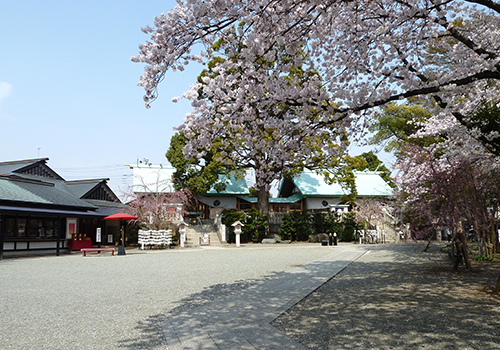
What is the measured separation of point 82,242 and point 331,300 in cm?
2133

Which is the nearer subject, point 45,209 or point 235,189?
point 45,209

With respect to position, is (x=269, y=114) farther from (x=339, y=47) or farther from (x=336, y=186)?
(x=336, y=186)

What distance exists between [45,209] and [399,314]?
2033 cm

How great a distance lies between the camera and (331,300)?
6809 mm

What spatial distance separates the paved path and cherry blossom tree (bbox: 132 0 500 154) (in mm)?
3597

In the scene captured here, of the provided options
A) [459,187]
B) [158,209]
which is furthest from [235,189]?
[459,187]

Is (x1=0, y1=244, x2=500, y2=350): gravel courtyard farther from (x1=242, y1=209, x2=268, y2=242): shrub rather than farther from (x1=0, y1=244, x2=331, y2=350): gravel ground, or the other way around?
(x1=242, y1=209, x2=268, y2=242): shrub

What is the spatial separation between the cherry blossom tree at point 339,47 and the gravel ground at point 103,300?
3.66 m

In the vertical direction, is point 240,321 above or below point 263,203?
below

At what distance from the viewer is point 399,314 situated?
561 centimetres

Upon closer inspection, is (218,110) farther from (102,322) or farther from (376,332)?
(376,332)

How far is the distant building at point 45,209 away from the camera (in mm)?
18828

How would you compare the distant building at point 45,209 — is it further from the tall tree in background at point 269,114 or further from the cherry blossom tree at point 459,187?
the cherry blossom tree at point 459,187

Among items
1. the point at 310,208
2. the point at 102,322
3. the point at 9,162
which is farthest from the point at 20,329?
the point at 310,208
